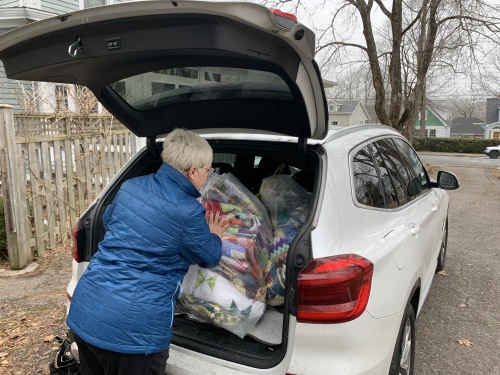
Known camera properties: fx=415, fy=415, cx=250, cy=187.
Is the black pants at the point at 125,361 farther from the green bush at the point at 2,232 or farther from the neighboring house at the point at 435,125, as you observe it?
the neighboring house at the point at 435,125

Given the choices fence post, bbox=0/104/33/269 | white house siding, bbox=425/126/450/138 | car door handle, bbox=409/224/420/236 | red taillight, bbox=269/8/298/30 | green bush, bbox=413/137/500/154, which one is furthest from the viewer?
white house siding, bbox=425/126/450/138

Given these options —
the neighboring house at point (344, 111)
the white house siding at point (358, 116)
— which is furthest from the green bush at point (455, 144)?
the white house siding at point (358, 116)

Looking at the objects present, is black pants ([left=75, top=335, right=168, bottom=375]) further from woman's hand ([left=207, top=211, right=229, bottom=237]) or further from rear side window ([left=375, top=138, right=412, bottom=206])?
rear side window ([left=375, top=138, right=412, bottom=206])

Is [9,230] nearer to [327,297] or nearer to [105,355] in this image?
[105,355]

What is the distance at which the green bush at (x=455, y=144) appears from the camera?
3897 centimetres

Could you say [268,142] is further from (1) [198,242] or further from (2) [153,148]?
(1) [198,242]

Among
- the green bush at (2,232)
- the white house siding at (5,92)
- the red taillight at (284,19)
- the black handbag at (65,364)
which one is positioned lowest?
the black handbag at (65,364)

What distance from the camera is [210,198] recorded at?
248 cm

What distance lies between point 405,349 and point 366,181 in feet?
3.34

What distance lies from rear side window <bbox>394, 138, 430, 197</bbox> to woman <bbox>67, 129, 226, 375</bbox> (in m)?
2.00

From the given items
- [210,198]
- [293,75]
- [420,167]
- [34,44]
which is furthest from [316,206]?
[420,167]

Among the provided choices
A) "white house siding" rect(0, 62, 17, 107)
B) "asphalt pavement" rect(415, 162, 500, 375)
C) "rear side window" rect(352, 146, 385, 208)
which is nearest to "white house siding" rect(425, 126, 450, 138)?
"asphalt pavement" rect(415, 162, 500, 375)

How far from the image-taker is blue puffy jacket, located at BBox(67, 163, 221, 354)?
67.2 inches

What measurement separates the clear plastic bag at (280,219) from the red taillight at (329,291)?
0.48m
